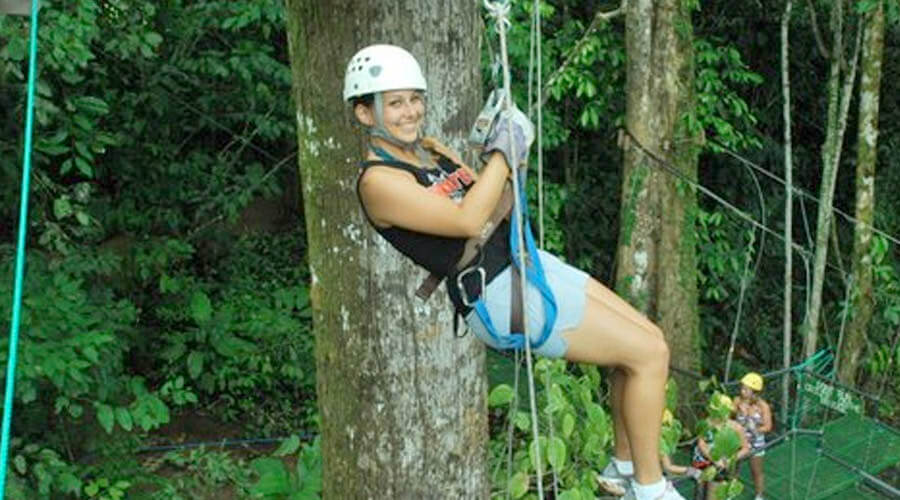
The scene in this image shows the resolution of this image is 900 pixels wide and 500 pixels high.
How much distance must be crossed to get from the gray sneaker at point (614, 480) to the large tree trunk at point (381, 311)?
12.7 inches

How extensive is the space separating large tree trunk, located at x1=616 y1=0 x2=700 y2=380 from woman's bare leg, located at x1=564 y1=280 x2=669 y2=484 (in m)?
3.86

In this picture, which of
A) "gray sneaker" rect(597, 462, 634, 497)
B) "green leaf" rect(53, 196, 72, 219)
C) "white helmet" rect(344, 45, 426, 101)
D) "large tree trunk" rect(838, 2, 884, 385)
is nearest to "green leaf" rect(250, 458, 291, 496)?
"gray sneaker" rect(597, 462, 634, 497)

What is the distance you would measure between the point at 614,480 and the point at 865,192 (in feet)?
17.1


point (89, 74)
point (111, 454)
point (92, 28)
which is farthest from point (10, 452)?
point (89, 74)

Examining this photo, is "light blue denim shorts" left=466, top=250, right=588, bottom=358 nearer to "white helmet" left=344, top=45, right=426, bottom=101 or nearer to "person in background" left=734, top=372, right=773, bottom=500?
"white helmet" left=344, top=45, right=426, bottom=101

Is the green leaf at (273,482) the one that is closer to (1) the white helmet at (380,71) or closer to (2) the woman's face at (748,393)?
(1) the white helmet at (380,71)

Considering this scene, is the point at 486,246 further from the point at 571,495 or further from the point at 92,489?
the point at 92,489

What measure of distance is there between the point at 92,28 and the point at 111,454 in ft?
7.12

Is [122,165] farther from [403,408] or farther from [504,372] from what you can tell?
[403,408]

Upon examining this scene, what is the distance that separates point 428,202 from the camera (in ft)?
6.28

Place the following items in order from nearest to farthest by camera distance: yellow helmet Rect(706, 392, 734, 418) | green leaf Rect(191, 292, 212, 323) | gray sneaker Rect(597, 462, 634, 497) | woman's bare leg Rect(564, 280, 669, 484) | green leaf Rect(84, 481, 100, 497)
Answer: woman's bare leg Rect(564, 280, 669, 484) < gray sneaker Rect(597, 462, 634, 497) < yellow helmet Rect(706, 392, 734, 418) < green leaf Rect(84, 481, 100, 497) < green leaf Rect(191, 292, 212, 323)

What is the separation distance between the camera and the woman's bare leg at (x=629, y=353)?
6.91 feet

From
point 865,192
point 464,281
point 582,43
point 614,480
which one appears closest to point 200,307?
point 582,43

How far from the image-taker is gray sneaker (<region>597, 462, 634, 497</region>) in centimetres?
246
